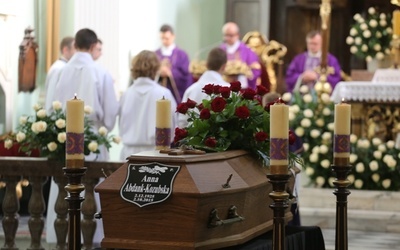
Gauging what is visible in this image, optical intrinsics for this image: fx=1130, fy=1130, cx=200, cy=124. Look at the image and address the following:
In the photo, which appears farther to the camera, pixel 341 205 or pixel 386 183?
pixel 386 183

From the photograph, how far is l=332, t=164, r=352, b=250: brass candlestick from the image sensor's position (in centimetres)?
554

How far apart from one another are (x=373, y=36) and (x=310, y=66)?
2693 millimetres

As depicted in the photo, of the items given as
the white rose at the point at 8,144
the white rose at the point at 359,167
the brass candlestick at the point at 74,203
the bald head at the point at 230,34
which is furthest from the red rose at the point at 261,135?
the bald head at the point at 230,34

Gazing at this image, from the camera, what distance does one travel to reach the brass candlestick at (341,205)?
554cm

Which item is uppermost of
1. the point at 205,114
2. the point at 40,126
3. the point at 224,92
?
the point at 224,92

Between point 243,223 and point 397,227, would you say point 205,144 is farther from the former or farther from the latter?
point 397,227

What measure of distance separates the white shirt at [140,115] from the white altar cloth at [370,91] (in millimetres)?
2513

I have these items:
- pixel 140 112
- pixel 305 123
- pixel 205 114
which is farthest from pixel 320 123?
pixel 205 114

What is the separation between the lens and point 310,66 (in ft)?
50.1

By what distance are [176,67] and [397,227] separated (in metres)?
5.54

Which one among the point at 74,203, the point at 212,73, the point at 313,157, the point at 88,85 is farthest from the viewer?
the point at 313,157

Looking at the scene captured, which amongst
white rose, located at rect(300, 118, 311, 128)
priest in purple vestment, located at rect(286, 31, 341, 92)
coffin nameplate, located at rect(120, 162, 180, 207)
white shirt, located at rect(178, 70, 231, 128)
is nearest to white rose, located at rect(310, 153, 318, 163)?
white rose, located at rect(300, 118, 311, 128)

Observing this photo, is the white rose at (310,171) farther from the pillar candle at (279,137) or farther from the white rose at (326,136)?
the pillar candle at (279,137)

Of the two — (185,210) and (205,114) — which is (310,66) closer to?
(205,114)
